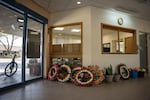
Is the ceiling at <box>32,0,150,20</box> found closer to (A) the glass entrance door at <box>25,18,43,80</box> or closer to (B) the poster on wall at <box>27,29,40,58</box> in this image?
(A) the glass entrance door at <box>25,18,43,80</box>

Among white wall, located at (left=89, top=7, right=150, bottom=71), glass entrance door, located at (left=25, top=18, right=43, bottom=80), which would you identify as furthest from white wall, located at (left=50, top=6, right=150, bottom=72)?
glass entrance door, located at (left=25, top=18, right=43, bottom=80)

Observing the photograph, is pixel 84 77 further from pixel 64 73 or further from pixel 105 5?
pixel 105 5

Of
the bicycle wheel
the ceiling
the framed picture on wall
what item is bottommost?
the bicycle wheel

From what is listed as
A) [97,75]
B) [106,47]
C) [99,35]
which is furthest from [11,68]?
[106,47]

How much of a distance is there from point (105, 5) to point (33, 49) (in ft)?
12.0

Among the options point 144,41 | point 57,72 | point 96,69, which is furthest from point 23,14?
point 144,41

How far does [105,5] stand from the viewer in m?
5.99

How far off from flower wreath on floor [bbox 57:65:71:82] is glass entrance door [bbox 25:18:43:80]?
3.76ft

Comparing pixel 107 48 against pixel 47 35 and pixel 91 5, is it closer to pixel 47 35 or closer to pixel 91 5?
pixel 91 5

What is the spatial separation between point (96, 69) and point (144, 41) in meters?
4.88

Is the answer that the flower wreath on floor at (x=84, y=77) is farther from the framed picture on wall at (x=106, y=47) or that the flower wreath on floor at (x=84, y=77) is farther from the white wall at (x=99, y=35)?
the framed picture on wall at (x=106, y=47)

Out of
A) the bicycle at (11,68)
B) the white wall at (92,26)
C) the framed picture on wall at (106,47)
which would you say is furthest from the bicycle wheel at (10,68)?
the framed picture on wall at (106,47)

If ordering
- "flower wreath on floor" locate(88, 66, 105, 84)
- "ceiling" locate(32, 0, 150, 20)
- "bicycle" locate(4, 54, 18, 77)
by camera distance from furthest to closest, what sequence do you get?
"ceiling" locate(32, 0, 150, 20) → "bicycle" locate(4, 54, 18, 77) → "flower wreath on floor" locate(88, 66, 105, 84)

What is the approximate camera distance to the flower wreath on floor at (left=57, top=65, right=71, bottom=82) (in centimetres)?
579
